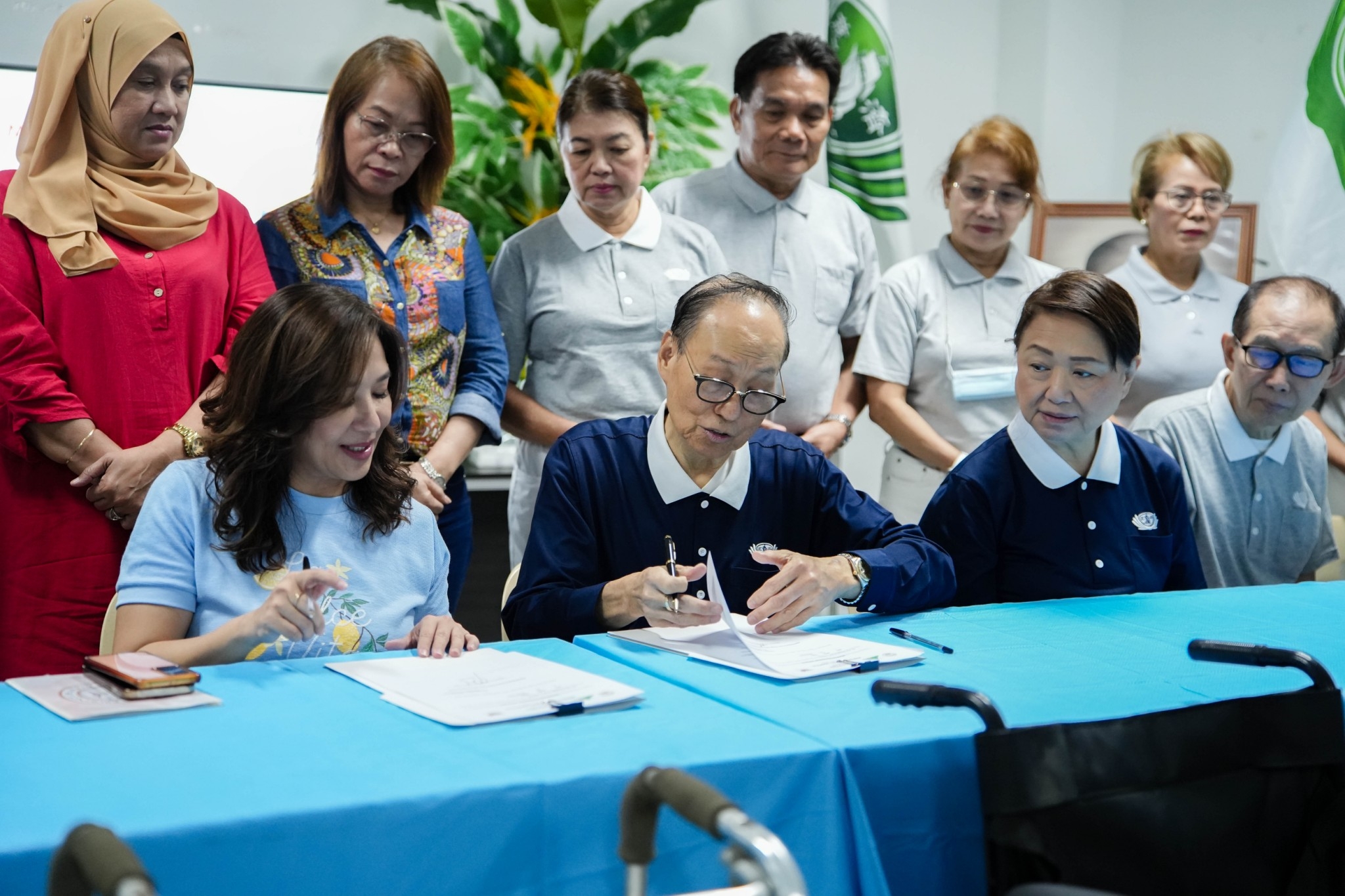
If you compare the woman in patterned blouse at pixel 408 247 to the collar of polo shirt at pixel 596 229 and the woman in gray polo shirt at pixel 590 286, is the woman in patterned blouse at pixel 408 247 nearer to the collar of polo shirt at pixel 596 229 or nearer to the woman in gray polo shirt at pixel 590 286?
the woman in gray polo shirt at pixel 590 286

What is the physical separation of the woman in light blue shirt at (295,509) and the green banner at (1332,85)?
3.16 meters

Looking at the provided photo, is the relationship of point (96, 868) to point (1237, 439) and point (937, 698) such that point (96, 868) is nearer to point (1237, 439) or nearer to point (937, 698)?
point (937, 698)

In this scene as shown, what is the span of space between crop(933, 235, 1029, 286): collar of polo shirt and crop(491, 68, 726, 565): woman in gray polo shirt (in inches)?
28.9

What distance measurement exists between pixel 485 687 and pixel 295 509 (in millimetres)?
585

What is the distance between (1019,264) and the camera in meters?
3.40

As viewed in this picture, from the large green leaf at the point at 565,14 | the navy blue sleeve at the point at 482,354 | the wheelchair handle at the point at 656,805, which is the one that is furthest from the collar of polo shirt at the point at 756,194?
the wheelchair handle at the point at 656,805

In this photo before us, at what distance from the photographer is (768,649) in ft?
5.97

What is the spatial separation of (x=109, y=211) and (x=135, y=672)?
3.60 feet

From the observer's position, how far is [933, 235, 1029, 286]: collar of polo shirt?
11.0ft

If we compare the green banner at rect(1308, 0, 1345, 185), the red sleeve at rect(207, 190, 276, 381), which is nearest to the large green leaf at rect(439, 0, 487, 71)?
the red sleeve at rect(207, 190, 276, 381)

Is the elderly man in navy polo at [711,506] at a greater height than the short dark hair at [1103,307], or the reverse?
the short dark hair at [1103,307]

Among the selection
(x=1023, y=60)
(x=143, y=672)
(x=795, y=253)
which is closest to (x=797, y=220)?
(x=795, y=253)

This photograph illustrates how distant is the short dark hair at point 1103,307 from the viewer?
235cm

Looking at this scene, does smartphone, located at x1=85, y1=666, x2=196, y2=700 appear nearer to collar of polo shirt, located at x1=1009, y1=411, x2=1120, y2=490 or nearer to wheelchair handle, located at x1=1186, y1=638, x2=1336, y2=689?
wheelchair handle, located at x1=1186, y1=638, x2=1336, y2=689
